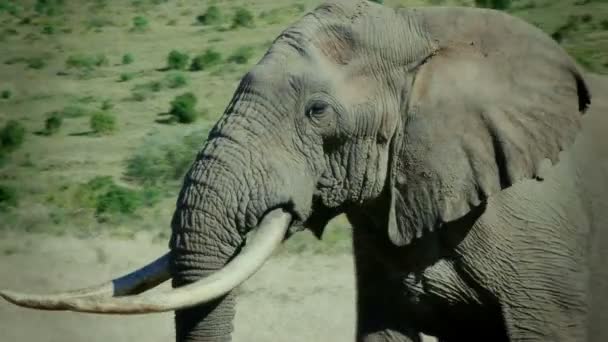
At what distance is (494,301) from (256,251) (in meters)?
1.14

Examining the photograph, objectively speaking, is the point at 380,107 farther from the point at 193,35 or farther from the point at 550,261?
the point at 193,35

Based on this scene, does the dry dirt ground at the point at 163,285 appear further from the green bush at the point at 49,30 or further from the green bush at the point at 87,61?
the green bush at the point at 49,30

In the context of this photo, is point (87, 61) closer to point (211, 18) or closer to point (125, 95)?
point (125, 95)

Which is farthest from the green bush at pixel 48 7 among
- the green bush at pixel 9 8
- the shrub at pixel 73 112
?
the shrub at pixel 73 112

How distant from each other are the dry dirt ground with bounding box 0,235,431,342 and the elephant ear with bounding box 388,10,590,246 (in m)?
3.67

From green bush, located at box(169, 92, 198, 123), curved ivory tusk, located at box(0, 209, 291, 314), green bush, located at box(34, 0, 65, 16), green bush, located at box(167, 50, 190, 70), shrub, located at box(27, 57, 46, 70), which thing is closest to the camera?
curved ivory tusk, located at box(0, 209, 291, 314)

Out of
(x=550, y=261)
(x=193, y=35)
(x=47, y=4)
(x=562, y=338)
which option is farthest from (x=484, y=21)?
(x=47, y=4)

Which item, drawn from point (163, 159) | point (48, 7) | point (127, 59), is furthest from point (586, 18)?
point (48, 7)

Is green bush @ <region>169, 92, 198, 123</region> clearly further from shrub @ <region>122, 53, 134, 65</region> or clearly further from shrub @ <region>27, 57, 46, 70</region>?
shrub @ <region>27, 57, 46, 70</region>

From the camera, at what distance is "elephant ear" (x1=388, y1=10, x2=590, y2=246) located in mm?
4762

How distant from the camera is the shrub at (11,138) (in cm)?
1719

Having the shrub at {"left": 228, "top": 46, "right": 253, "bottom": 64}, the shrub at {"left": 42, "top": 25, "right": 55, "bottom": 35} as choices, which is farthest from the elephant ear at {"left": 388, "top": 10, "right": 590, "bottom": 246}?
the shrub at {"left": 42, "top": 25, "right": 55, "bottom": 35}

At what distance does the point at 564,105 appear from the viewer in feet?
15.8

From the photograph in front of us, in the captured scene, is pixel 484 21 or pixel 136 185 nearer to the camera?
pixel 484 21
